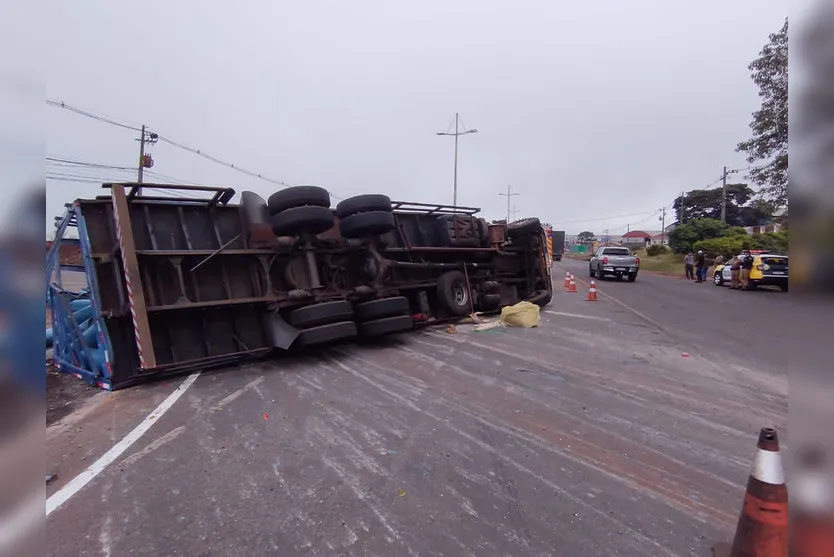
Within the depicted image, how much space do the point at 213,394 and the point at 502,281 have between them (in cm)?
816

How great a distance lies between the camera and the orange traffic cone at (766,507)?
1979 mm

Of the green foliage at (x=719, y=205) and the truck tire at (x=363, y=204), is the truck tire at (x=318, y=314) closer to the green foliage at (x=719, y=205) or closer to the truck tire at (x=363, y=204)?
the truck tire at (x=363, y=204)

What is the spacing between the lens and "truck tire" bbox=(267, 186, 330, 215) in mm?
7055

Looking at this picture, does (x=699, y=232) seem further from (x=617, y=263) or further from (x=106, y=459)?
(x=106, y=459)

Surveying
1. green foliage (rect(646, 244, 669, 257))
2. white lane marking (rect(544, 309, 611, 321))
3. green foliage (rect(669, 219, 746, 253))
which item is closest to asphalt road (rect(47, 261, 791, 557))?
white lane marking (rect(544, 309, 611, 321))

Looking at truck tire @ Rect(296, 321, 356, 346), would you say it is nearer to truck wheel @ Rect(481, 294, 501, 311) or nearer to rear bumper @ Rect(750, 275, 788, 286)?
truck wheel @ Rect(481, 294, 501, 311)

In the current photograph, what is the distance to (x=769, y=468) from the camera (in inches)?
80.1

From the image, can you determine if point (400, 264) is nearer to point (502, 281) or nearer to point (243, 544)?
point (502, 281)

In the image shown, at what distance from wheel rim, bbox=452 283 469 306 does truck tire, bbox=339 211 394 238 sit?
2781 mm

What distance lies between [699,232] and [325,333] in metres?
40.7

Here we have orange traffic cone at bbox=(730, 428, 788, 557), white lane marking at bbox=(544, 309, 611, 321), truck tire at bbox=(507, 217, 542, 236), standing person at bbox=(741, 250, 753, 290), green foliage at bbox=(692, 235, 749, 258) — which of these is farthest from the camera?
green foliage at bbox=(692, 235, 749, 258)

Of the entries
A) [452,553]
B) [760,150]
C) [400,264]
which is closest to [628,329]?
[400,264]

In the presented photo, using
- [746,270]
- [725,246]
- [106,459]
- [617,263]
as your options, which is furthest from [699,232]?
[106,459]

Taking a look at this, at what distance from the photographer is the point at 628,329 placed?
31.6ft
